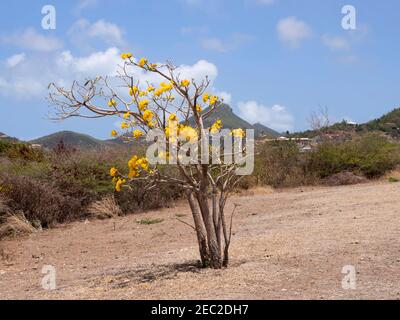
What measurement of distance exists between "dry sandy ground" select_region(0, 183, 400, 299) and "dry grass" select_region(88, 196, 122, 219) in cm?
129

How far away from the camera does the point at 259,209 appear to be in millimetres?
12359

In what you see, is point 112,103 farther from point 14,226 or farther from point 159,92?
point 14,226

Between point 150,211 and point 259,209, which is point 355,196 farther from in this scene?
point 150,211

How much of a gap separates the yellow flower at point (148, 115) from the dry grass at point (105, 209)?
7.90 metres

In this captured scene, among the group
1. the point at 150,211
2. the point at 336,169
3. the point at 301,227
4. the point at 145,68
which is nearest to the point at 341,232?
the point at 301,227

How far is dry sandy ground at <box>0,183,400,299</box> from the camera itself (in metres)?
5.27

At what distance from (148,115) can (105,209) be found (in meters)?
7.98

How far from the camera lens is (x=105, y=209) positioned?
13.3m

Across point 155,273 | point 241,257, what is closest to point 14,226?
point 155,273

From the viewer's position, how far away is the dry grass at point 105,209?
13.2 m

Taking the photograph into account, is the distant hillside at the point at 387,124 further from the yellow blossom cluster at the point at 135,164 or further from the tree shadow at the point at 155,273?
the yellow blossom cluster at the point at 135,164

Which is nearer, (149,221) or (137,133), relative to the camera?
(137,133)

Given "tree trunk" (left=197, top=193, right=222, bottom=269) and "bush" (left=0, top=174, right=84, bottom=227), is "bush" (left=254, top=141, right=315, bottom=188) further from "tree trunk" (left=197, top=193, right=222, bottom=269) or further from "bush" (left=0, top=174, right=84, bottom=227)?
"tree trunk" (left=197, top=193, right=222, bottom=269)

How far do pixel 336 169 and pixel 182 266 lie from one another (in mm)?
13109
